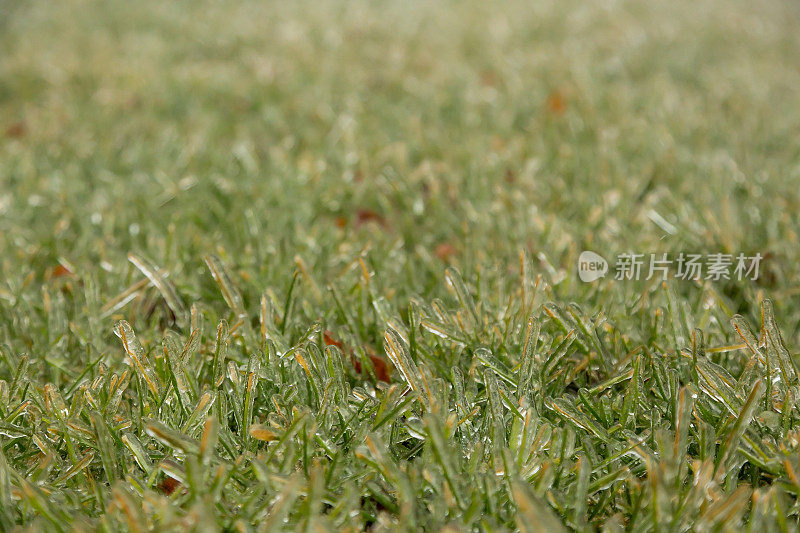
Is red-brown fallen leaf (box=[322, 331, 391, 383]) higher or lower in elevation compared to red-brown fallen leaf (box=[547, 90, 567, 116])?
higher

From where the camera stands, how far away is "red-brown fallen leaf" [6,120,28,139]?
3.09 meters

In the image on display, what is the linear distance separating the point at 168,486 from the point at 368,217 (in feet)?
4.18

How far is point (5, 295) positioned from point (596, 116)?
2474 millimetres

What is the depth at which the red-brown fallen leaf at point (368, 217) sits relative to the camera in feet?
7.66

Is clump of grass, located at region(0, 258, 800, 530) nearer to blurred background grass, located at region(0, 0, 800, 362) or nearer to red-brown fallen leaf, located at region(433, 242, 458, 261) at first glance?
blurred background grass, located at region(0, 0, 800, 362)

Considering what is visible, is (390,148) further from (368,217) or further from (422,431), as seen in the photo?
(422,431)

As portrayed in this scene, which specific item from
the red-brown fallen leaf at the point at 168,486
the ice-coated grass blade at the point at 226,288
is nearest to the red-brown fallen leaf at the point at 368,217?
the ice-coated grass blade at the point at 226,288

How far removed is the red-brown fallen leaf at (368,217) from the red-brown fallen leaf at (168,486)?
3.96ft

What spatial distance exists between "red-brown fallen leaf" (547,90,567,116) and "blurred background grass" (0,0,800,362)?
0.07 ft

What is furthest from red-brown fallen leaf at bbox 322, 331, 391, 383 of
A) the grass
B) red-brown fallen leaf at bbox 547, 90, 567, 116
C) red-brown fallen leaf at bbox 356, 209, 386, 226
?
red-brown fallen leaf at bbox 547, 90, 567, 116

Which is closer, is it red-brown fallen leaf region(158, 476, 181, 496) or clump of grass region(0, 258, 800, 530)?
clump of grass region(0, 258, 800, 530)

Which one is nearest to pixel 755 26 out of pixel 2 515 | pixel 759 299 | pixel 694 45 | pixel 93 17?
pixel 694 45

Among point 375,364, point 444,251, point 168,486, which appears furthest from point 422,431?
point 444,251

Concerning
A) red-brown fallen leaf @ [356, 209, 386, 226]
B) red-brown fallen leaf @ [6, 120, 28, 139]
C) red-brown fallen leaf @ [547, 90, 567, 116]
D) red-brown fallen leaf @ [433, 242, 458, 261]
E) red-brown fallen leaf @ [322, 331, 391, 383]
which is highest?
red-brown fallen leaf @ [322, 331, 391, 383]
